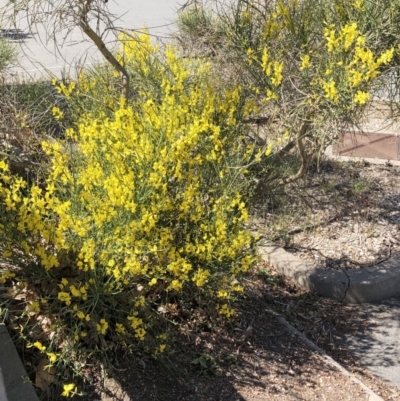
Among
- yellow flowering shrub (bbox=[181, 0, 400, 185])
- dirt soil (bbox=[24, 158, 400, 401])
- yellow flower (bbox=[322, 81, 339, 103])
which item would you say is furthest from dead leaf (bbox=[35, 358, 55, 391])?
yellow flower (bbox=[322, 81, 339, 103])

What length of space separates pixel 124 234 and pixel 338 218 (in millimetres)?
2711

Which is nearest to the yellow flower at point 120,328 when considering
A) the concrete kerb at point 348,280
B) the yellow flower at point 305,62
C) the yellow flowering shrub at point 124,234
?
the yellow flowering shrub at point 124,234

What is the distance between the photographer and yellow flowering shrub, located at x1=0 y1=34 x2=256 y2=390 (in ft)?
9.17

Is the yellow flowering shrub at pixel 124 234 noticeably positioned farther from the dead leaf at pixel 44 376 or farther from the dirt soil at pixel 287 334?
the dirt soil at pixel 287 334

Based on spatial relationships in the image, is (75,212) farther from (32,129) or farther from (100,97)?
(32,129)

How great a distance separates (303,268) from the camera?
443 centimetres

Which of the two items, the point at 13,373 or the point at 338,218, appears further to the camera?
the point at 338,218

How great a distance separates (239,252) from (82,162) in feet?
3.52

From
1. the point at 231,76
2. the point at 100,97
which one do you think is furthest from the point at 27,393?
the point at 231,76

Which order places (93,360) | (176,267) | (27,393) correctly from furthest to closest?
(93,360) < (176,267) < (27,393)

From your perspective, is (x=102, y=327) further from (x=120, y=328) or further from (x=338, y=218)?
(x=338, y=218)

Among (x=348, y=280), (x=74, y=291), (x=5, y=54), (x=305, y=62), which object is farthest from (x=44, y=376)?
(x=5, y=54)

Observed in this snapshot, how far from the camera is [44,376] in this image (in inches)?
113

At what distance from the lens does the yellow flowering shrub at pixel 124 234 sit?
279cm
